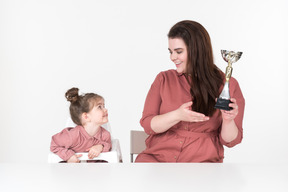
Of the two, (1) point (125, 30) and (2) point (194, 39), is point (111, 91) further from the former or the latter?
(2) point (194, 39)

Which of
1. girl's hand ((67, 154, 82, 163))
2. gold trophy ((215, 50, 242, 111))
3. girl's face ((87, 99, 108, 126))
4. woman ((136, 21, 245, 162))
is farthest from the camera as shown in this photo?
girl's face ((87, 99, 108, 126))

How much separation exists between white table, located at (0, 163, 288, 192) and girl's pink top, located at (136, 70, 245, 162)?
A: 0.58 metres

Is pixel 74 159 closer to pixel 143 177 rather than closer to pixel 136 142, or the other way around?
pixel 136 142

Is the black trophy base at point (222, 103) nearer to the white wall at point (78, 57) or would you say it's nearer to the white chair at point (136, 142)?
the white chair at point (136, 142)

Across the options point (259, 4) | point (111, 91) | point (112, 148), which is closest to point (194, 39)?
point (112, 148)

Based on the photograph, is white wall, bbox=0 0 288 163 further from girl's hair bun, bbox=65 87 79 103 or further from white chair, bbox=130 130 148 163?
white chair, bbox=130 130 148 163

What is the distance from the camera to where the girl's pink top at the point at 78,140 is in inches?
107

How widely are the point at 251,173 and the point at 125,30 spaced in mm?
3264

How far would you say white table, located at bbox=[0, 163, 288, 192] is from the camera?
1.36m

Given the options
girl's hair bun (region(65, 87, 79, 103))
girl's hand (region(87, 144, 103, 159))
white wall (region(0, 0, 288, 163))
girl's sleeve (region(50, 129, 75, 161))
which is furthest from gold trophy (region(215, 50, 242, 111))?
white wall (region(0, 0, 288, 163))

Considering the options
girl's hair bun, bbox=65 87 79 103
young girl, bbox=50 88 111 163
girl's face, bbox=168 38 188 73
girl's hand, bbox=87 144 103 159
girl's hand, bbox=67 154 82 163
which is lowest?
girl's hand, bbox=67 154 82 163

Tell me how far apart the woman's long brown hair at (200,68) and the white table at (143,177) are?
62 centimetres

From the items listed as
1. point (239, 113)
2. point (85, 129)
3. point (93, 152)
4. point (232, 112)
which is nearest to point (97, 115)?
point (85, 129)

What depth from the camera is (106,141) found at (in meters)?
2.83
